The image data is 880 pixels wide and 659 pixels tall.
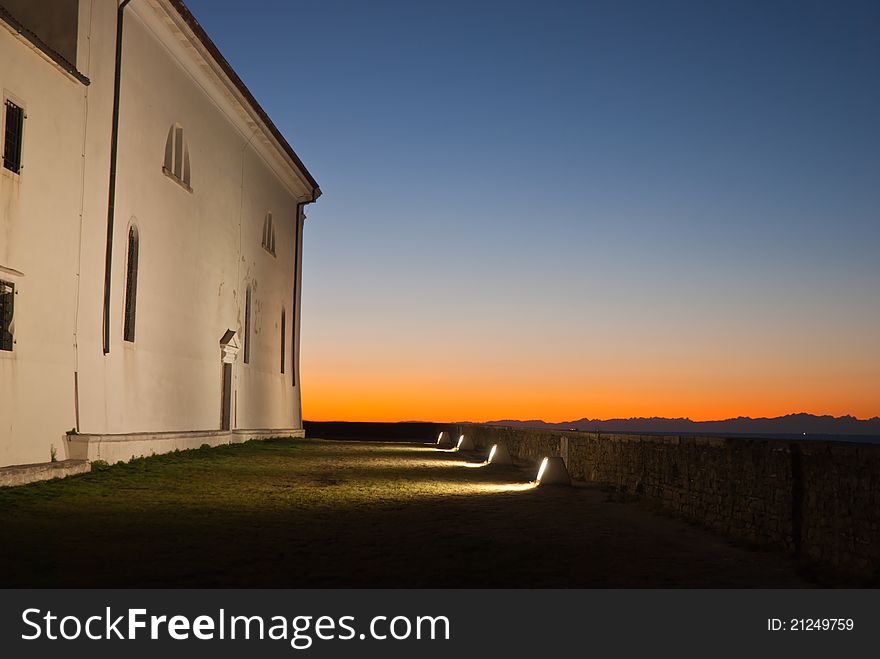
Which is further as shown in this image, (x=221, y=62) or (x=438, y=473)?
(x=221, y=62)

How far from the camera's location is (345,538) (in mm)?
9594

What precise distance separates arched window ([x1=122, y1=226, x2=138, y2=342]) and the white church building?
3cm

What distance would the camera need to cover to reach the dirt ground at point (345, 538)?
7.38 metres

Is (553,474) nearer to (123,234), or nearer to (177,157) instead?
(123,234)

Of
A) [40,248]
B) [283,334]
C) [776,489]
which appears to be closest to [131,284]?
[40,248]

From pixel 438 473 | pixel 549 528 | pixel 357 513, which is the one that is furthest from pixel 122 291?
pixel 549 528

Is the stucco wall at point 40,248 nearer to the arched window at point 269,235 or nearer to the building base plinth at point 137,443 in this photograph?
the building base plinth at point 137,443

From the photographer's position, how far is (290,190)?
3741 cm

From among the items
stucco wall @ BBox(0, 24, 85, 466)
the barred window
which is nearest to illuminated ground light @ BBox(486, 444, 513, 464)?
stucco wall @ BBox(0, 24, 85, 466)

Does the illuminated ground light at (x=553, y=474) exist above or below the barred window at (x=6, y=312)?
below

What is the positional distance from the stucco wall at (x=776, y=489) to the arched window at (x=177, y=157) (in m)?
13.7

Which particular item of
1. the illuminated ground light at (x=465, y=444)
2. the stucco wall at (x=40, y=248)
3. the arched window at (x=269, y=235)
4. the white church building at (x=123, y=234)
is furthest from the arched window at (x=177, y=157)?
the illuminated ground light at (x=465, y=444)
